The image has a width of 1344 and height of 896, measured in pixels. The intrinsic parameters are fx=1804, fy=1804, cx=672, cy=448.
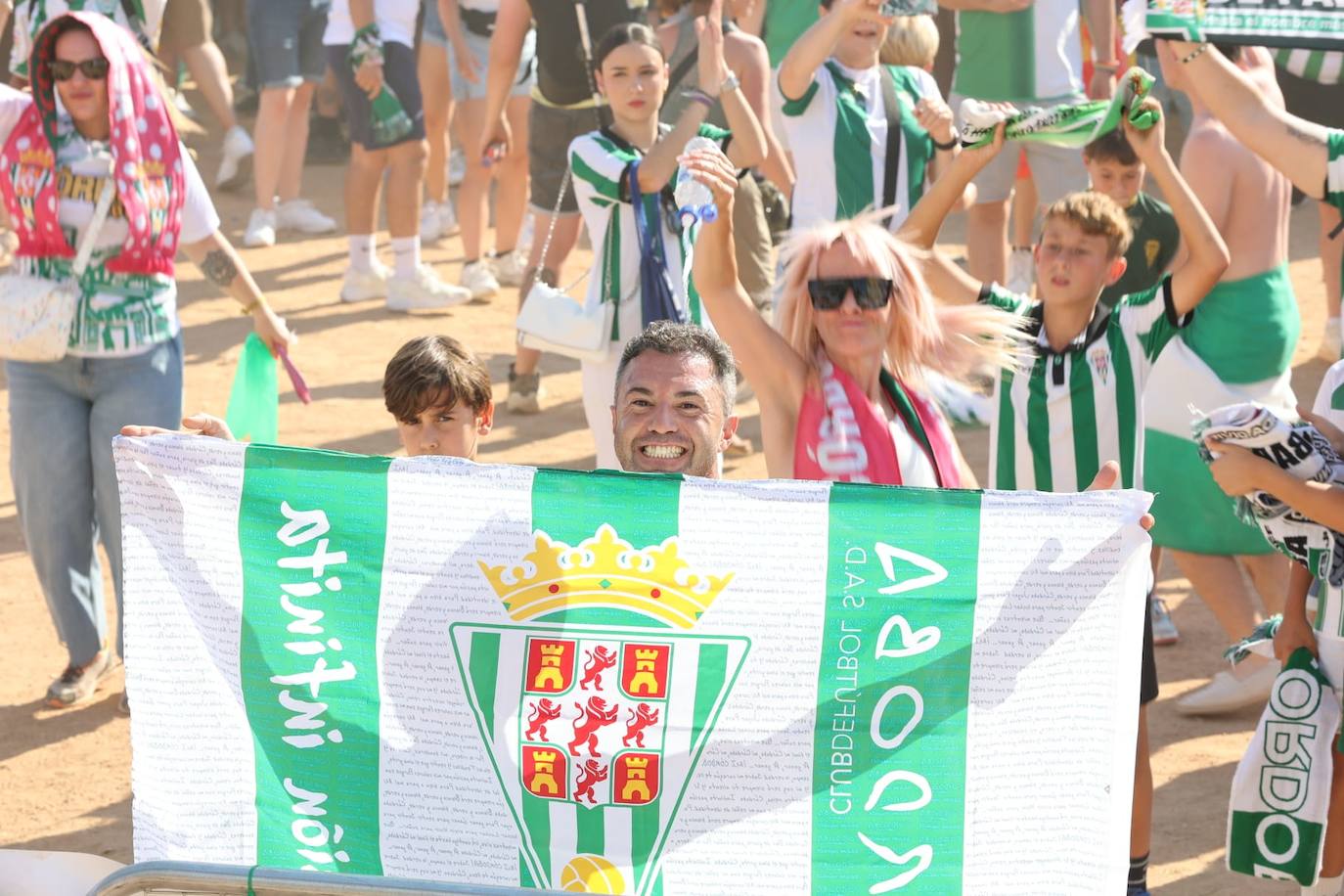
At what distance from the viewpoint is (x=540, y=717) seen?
3.07 metres

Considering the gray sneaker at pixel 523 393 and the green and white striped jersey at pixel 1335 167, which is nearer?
the green and white striped jersey at pixel 1335 167

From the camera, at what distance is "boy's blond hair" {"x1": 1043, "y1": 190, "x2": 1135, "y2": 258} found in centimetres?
482

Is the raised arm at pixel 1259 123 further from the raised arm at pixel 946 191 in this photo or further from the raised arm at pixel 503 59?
the raised arm at pixel 503 59

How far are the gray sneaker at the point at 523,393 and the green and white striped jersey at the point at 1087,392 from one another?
4176mm

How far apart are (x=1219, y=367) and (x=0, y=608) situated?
14.9 ft

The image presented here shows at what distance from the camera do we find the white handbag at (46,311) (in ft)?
18.0

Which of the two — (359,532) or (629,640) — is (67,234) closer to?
(359,532)

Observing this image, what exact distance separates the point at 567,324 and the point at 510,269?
486 centimetres

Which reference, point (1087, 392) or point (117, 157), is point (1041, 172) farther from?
point (117, 157)

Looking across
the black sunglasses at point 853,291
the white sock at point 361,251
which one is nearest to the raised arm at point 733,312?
the black sunglasses at point 853,291

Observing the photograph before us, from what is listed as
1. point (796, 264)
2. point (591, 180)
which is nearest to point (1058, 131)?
point (796, 264)

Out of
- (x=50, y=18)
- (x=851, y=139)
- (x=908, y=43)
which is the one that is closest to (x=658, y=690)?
(x=851, y=139)

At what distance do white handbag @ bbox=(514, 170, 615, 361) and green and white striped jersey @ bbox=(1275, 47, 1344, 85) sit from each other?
6364mm

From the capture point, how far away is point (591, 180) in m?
6.03
